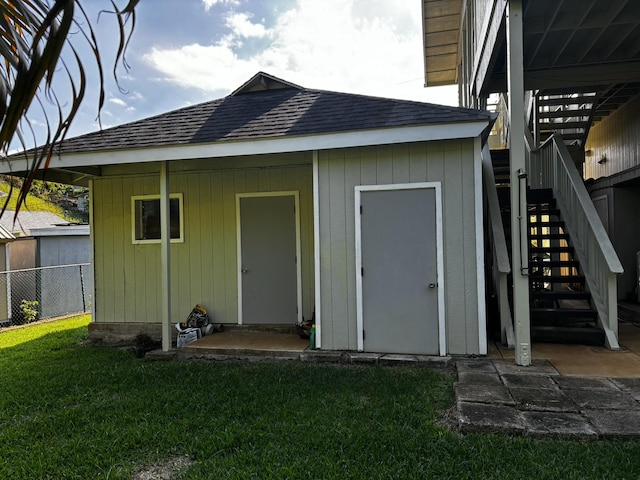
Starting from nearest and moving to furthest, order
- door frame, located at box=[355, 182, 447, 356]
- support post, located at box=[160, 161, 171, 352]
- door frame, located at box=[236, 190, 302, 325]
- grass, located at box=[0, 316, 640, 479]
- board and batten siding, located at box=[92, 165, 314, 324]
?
grass, located at box=[0, 316, 640, 479] < door frame, located at box=[355, 182, 447, 356] < support post, located at box=[160, 161, 171, 352] < door frame, located at box=[236, 190, 302, 325] < board and batten siding, located at box=[92, 165, 314, 324]

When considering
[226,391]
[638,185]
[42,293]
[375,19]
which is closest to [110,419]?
[226,391]

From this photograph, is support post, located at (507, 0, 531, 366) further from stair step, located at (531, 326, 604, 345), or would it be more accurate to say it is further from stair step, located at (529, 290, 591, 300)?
stair step, located at (529, 290, 591, 300)

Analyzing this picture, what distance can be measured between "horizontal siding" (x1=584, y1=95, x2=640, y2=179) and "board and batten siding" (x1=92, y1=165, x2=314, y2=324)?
5.58 meters

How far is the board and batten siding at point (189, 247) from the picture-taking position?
19.4ft

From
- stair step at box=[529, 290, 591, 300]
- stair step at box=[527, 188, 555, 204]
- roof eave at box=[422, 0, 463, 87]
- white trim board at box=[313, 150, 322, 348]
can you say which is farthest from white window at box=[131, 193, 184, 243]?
roof eave at box=[422, 0, 463, 87]

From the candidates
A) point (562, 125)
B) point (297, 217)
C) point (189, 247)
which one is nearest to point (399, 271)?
point (297, 217)

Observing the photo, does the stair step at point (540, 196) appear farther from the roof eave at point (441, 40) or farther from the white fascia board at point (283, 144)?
the roof eave at point (441, 40)

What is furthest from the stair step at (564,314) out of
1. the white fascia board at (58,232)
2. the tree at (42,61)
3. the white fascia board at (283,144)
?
the white fascia board at (58,232)

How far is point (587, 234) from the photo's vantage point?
17.0 feet

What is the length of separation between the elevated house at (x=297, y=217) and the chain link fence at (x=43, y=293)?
2.35m

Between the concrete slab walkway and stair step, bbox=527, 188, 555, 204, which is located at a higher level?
stair step, bbox=527, 188, 555, 204

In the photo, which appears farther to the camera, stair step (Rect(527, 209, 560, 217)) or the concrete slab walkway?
stair step (Rect(527, 209, 560, 217))

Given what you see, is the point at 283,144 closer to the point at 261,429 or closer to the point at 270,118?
the point at 270,118

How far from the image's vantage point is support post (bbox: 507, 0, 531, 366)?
4.11 metres
